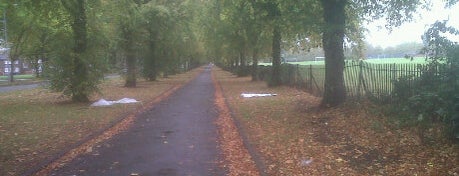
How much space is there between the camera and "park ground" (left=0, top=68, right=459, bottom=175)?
7.71 meters

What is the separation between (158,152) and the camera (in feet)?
31.3

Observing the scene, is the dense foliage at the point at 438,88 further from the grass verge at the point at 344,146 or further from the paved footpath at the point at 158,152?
the paved footpath at the point at 158,152

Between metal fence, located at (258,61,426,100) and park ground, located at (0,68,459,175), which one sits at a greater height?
metal fence, located at (258,61,426,100)

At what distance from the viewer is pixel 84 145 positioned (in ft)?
34.4

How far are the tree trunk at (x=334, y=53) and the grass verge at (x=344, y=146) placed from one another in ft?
1.96

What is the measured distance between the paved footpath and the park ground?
2.24 ft

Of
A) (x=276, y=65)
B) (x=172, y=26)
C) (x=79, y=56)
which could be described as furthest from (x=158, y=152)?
(x=172, y=26)

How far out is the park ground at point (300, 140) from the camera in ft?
25.3

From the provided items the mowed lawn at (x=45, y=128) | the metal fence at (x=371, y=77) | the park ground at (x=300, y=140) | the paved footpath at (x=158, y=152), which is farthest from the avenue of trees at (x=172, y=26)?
the paved footpath at (x=158, y=152)

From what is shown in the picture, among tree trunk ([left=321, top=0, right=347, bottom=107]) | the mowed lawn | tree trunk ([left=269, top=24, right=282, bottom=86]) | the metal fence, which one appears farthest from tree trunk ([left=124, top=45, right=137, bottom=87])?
tree trunk ([left=321, top=0, right=347, bottom=107])

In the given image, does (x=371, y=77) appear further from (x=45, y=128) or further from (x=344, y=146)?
(x=45, y=128)

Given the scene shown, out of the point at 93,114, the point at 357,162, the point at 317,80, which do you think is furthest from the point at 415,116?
the point at 317,80

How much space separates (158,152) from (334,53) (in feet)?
22.7

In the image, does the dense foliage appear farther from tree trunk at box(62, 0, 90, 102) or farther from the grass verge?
tree trunk at box(62, 0, 90, 102)
